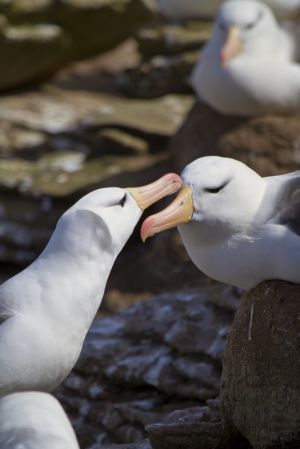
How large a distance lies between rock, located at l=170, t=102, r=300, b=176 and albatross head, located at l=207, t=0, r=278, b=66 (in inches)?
17.4

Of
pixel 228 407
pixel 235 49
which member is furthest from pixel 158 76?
pixel 228 407

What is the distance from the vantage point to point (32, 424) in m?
4.27

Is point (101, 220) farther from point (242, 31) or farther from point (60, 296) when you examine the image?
point (242, 31)

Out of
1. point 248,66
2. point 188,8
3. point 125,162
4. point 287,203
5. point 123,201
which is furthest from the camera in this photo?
point 188,8

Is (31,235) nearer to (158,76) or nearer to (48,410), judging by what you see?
(158,76)

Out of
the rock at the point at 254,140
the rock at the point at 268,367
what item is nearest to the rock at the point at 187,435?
the rock at the point at 268,367

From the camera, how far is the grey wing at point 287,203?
466cm

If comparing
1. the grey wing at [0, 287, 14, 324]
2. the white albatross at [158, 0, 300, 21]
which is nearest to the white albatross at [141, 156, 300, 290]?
the grey wing at [0, 287, 14, 324]

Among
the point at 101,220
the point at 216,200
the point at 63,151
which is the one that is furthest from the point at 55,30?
the point at 101,220

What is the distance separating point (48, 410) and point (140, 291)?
4.20 meters

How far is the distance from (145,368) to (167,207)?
185cm

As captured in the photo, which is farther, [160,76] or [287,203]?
[160,76]

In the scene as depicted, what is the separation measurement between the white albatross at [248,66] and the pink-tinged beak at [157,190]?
330 cm

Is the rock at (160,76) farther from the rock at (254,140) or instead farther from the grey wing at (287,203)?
the grey wing at (287,203)
